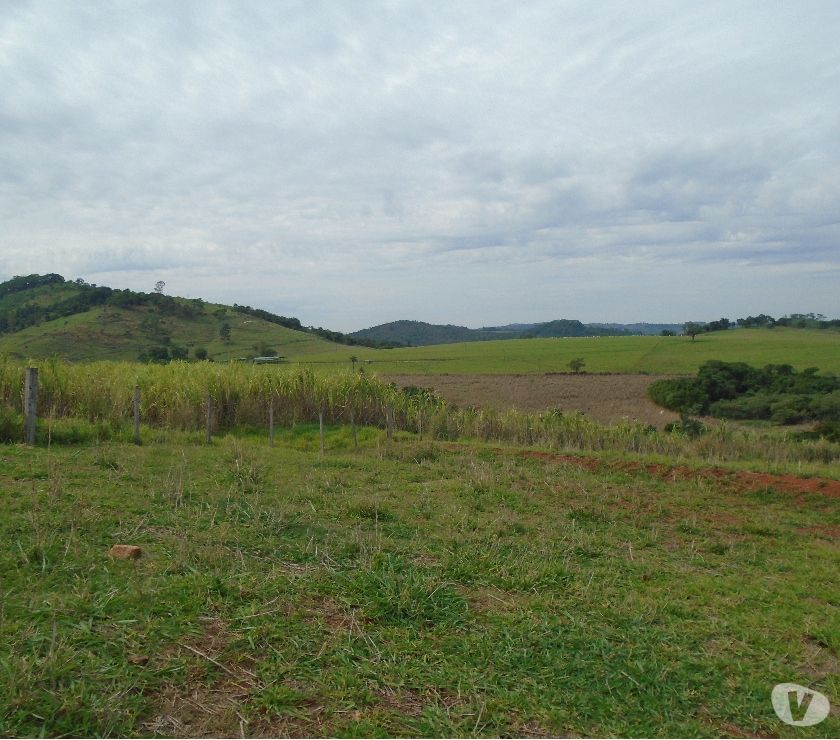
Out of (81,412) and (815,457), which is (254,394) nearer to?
(81,412)

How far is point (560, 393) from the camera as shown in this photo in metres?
27.7

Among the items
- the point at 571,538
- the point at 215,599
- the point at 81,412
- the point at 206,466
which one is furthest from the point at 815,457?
the point at 81,412

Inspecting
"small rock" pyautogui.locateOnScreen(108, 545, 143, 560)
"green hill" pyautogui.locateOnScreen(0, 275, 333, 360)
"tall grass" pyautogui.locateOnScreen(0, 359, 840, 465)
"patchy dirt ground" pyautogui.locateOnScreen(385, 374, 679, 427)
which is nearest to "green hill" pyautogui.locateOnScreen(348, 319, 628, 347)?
"green hill" pyautogui.locateOnScreen(0, 275, 333, 360)

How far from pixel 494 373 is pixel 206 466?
1147 inches

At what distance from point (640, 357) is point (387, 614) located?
4070 cm

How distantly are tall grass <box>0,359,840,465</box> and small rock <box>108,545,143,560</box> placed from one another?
7697 mm

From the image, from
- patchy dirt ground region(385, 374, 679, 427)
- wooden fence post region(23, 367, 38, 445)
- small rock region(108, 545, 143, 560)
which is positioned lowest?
patchy dirt ground region(385, 374, 679, 427)

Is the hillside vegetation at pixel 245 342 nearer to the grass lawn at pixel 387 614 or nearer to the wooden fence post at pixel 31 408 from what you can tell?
the wooden fence post at pixel 31 408

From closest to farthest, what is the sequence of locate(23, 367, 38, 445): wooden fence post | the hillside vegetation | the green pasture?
locate(23, 367, 38, 445): wooden fence post
the hillside vegetation
the green pasture

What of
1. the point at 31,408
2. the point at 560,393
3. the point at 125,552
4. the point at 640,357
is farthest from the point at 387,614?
the point at 640,357

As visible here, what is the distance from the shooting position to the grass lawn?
2779mm

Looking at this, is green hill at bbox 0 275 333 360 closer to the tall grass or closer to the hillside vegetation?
the hillside vegetation

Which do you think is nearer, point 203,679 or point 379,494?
point 203,679

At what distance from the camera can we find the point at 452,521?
6.03m
